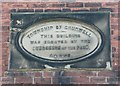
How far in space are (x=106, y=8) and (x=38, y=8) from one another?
94 centimetres

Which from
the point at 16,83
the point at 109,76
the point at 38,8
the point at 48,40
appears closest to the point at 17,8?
the point at 38,8


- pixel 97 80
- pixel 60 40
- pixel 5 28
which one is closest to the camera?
pixel 97 80

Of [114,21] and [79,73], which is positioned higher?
[114,21]

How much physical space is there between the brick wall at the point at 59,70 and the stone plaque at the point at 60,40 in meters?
0.18

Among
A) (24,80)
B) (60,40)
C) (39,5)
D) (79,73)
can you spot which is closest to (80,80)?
(79,73)

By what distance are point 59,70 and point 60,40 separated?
411 millimetres

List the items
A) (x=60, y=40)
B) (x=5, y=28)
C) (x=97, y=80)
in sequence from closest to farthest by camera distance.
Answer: (x=97, y=80) → (x=60, y=40) → (x=5, y=28)

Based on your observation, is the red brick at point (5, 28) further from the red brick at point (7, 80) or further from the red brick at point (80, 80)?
the red brick at point (80, 80)

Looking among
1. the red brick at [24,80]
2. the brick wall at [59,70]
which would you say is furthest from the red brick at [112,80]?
the red brick at [24,80]

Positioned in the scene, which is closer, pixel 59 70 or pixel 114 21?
pixel 59 70

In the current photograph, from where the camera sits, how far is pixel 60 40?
5.21m

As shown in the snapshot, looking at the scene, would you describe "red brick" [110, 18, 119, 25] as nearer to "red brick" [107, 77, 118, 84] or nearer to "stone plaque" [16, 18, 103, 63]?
"stone plaque" [16, 18, 103, 63]

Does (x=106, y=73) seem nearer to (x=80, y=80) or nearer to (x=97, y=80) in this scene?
(x=97, y=80)

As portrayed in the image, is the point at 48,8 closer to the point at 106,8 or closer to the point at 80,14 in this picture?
the point at 80,14
